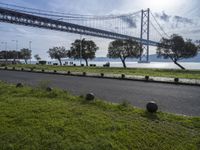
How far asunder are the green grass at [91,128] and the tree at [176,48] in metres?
32.3

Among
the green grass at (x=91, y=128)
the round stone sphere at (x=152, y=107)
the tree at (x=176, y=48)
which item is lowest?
the green grass at (x=91, y=128)

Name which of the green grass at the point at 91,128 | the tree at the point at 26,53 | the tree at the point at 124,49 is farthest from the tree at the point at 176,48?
the tree at the point at 26,53

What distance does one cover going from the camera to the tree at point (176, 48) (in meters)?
38.6

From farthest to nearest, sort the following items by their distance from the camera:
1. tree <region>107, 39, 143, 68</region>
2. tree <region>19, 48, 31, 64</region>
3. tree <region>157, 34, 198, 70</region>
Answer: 1. tree <region>19, 48, 31, 64</region>
2. tree <region>107, 39, 143, 68</region>
3. tree <region>157, 34, 198, 70</region>

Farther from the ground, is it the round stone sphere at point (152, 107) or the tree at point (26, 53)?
the tree at point (26, 53)

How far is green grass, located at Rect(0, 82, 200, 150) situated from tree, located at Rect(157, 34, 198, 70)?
106ft

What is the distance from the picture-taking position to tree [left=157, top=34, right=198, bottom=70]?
3859cm

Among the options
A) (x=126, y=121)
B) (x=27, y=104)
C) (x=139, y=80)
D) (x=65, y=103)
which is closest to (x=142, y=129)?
(x=126, y=121)

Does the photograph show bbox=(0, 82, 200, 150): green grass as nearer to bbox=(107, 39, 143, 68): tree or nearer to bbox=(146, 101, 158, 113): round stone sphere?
bbox=(146, 101, 158, 113): round stone sphere

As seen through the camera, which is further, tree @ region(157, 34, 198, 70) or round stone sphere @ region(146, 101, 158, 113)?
tree @ region(157, 34, 198, 70)

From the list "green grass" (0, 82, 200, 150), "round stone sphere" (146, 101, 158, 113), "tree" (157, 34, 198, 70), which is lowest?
"green grass" (0, 82, 200, 150)

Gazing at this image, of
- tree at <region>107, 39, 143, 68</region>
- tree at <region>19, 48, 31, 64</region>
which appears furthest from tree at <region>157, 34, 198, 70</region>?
tree at <region>19, 48, 31, 64</region>

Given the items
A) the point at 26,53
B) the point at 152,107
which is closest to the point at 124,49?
the point at 152,107

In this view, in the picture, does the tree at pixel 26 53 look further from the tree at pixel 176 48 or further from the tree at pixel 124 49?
the tree at pixel 176 48
